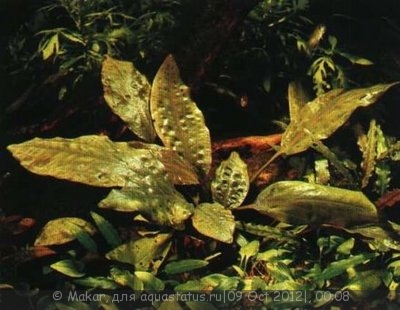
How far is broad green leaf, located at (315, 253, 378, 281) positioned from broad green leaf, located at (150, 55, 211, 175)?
20.2 inches

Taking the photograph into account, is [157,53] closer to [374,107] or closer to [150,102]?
[150,102]


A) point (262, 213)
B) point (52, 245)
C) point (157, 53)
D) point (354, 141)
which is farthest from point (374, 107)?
point (52, 245)

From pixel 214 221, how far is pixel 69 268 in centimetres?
49

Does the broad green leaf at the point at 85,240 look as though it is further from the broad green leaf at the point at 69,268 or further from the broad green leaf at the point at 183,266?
the broad green leaf at the point at 183,266

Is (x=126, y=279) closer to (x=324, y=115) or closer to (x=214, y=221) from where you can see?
(x=214, y=221)

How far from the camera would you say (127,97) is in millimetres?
2660

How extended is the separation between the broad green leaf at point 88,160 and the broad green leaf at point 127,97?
0.09 m

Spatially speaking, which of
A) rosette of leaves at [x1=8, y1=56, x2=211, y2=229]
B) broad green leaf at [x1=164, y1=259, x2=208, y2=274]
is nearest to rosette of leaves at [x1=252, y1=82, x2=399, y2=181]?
rosette of leaves at [x1=8, y1=56, x2=211, y2=229]

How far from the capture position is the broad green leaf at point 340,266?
8.15ft

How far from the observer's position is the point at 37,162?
2.53 metres

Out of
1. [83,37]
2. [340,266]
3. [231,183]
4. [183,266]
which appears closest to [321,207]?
[340,266]

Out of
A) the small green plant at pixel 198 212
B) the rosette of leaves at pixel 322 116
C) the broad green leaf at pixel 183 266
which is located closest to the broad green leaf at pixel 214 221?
the small green plant at pixel 198 212

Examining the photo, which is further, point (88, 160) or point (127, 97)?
point (127, 97)

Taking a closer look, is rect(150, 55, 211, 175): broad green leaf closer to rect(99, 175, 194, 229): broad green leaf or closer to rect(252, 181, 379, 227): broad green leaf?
rect(99, 175, 194, 229): broad green leaf
